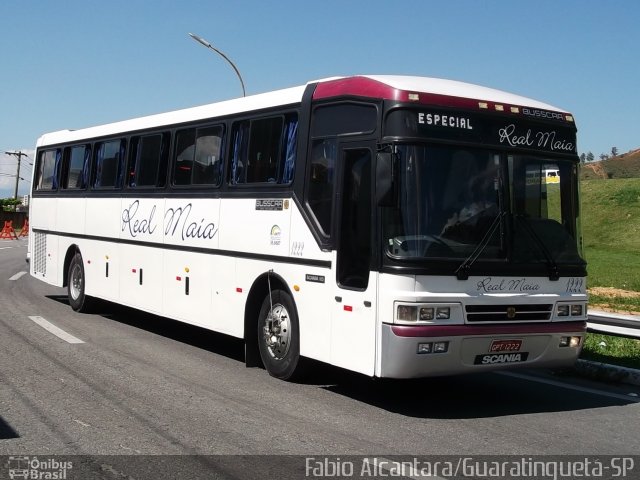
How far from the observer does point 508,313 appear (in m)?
8.39

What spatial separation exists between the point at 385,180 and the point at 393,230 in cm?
47

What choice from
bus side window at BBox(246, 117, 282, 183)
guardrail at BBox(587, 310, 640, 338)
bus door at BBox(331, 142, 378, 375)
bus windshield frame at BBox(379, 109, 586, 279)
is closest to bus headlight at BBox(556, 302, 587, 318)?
bus windshield frame at BBox(379, 109, 586, 279)

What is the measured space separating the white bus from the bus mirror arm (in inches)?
0.7

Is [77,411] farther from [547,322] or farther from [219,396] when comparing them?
[547,322]

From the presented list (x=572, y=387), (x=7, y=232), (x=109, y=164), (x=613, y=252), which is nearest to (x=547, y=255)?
(x=572, y=387)

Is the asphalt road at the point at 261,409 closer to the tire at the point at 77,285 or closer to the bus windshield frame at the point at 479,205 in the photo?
the bus windshield frame at the point at 479,205

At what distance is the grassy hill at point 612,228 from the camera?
3578cm

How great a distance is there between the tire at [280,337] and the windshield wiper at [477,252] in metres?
2.11

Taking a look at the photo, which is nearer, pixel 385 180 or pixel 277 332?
Answer: pixel 385 180

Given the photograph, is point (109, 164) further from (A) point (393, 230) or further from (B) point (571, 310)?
(B) point (571, 310)

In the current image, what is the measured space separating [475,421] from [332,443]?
1685 mm

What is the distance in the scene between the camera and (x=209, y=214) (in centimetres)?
1125

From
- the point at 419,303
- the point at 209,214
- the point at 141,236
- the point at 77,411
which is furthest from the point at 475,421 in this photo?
the point at 141,236

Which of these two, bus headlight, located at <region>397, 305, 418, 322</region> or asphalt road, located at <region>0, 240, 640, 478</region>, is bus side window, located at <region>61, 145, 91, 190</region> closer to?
asphalt road, located at <region>0, 240, 640, 478</region>
